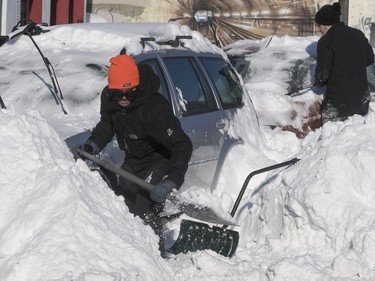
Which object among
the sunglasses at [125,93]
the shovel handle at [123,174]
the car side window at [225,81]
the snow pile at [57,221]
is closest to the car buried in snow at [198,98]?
the car side window at [225,81]

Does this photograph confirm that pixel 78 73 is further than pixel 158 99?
Yes

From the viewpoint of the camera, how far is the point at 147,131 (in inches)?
254

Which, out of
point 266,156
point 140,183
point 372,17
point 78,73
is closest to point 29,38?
point 78,73

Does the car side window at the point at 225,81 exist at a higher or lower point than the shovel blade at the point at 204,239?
higher

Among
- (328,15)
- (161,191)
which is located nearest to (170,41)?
(328,15)

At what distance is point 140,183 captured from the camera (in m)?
6.09

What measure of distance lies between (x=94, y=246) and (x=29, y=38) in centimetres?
421

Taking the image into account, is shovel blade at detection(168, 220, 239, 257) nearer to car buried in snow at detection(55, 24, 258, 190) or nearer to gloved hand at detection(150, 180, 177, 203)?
gloved hand at detection(150, 180, 177, 203)

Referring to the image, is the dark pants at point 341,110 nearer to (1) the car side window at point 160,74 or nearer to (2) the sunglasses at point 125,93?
(1) the car side window at point 160,74

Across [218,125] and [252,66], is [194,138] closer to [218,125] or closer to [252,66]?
[218,125]

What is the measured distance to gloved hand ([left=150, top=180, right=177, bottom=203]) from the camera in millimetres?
5957

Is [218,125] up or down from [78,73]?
down

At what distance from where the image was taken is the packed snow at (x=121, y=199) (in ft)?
16.2

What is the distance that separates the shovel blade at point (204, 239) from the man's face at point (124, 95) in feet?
3.23
